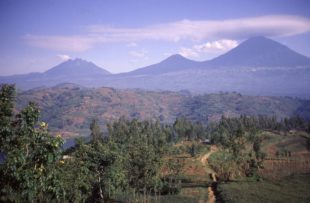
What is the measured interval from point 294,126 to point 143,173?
111 meters

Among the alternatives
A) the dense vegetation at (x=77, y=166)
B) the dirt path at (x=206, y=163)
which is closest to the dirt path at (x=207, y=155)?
the dirt path at (x=206, y=163)

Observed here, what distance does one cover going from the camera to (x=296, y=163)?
73.6 meters

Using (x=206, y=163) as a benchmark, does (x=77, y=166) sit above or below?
above

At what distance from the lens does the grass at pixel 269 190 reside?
136ft

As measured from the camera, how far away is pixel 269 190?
46.5m

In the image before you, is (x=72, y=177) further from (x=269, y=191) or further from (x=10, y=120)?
(x=269, y=191)

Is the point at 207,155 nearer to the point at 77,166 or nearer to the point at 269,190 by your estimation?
the point at 269,190

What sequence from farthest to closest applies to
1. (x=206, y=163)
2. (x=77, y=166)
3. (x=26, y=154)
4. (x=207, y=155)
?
(x=207, y=155)
(x=206, y=163)
(x=77, y=166)
(x=26, y=154)

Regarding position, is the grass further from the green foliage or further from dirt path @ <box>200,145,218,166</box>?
the green foliage

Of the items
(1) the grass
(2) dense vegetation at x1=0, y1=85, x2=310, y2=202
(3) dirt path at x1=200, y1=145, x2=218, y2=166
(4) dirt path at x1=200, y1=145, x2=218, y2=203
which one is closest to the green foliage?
(2) dense vegetation at x1=0, y1=85, x2=310, y2=202

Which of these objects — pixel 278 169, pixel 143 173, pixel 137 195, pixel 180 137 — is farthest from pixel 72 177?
pixel 180 137

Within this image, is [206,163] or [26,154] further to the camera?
[206,163]

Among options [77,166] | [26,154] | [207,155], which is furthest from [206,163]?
[26,154]

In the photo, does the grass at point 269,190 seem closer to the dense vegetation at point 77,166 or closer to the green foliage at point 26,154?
the dense vegetation at point 77,166
